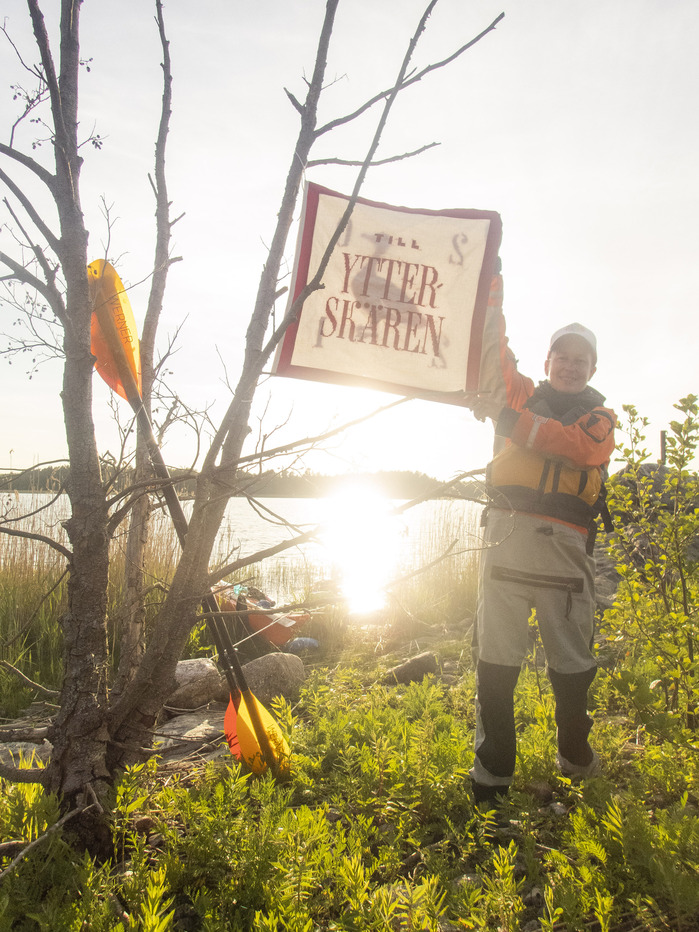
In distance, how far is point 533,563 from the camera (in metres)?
2.71

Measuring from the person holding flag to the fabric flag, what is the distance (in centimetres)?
23

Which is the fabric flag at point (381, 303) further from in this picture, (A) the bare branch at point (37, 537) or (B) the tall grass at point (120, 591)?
(B) the tall grass at point (120, 591)

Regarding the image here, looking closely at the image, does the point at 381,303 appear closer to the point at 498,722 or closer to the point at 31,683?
the point at 498,722

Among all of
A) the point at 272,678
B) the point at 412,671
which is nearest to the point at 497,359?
the point at 272,678

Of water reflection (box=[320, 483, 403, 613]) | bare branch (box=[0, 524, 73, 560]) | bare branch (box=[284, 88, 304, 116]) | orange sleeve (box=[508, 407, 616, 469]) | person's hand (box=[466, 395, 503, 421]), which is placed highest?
bare branch (box=[284, 88, 304, 116])

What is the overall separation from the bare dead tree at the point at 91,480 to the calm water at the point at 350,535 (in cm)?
22

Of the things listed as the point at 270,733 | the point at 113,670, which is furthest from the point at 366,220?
the point at 113,670

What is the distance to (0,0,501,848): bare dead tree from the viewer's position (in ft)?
6.91

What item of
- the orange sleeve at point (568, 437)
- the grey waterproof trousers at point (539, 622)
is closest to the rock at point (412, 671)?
the grey waterproof trousers at point (539, 622)

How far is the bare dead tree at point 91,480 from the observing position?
2.11m

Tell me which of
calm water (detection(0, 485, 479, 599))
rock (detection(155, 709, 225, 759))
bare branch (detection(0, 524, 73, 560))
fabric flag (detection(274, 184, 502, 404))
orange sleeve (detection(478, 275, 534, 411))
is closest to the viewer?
bare branch (detection(0, 524, 73, 560))

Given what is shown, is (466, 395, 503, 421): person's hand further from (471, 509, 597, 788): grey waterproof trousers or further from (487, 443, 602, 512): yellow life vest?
(471, 509, 597, 788): grey waterproof trousers

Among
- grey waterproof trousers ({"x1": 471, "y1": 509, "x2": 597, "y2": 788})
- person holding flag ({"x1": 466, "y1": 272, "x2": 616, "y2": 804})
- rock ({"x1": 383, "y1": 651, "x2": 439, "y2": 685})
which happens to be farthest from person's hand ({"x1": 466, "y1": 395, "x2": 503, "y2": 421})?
rock ({"x1": 383, "y1": 651, "x2": 439, "y2": 685})

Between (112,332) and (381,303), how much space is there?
1154mm
